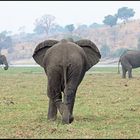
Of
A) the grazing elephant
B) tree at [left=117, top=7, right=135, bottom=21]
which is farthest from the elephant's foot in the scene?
tree at [left=117, top=7, right=135, bottom=21]

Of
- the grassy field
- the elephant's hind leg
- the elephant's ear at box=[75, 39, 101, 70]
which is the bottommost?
the grassy field

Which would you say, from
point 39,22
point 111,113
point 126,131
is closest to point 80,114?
point 111,113

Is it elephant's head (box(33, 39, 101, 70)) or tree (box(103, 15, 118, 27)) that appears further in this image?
tree (box(103, 15, 118, 27))

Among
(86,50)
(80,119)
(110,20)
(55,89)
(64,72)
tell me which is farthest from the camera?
(110,20)

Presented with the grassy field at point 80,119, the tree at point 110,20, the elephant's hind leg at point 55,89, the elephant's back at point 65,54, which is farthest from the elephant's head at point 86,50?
the tree at point 110,20

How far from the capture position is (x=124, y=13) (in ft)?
437

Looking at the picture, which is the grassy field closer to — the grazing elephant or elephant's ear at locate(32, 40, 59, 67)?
the grazing elephant

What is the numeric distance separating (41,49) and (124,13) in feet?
405

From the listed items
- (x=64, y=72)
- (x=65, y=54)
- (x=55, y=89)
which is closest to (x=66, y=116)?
(x=55, y=89)

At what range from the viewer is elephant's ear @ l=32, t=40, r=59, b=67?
451 inches

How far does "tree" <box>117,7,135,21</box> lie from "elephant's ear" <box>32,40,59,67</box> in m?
122

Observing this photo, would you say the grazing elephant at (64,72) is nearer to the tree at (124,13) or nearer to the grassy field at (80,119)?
the grassy field at (80,119)

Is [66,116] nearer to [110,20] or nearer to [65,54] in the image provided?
A: [65,54]

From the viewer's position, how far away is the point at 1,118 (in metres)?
11.5
